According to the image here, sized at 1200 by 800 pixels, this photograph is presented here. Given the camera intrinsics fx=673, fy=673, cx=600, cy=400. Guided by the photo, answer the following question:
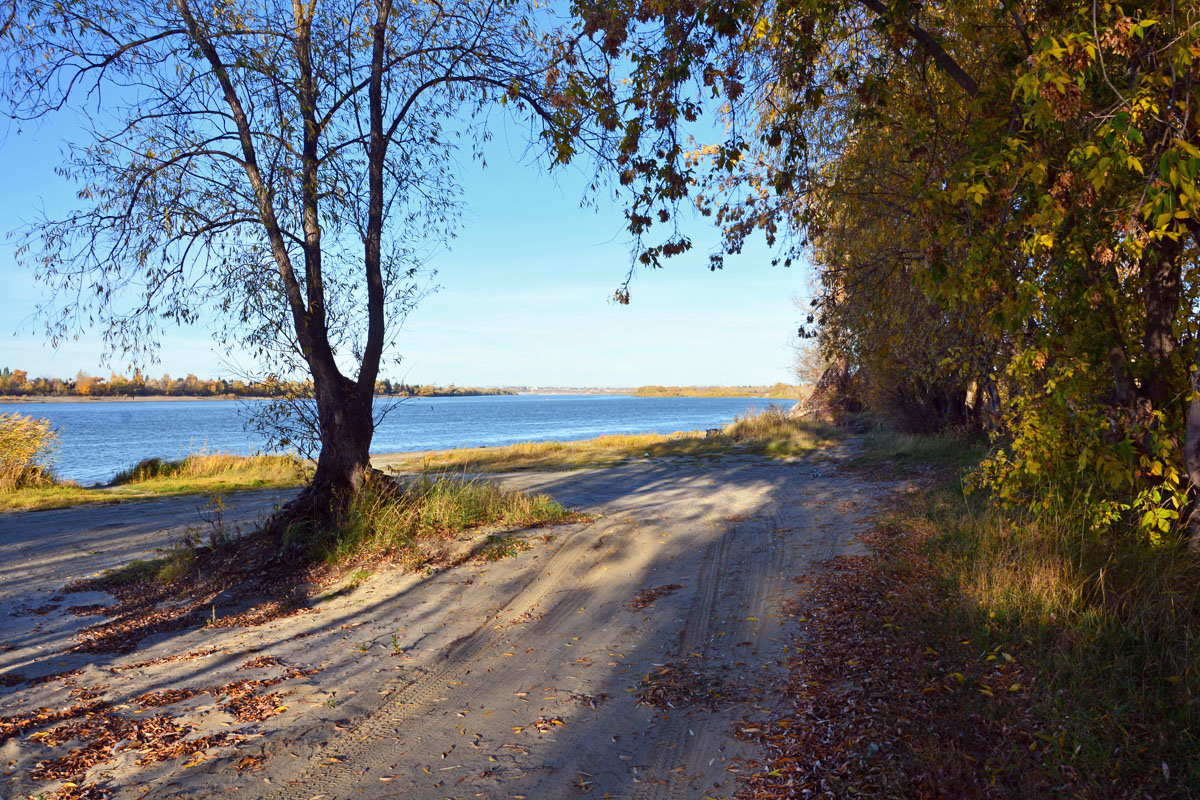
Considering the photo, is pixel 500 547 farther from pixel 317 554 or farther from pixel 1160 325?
pixel 1160 325

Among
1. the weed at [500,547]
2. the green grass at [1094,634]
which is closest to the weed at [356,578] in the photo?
the weed at [500,547]

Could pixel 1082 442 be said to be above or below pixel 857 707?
above

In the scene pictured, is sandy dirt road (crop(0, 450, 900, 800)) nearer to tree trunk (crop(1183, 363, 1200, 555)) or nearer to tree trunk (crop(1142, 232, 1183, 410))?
tree trunk (crop(1183, 363, 1200, 555))

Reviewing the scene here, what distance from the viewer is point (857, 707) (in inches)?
165

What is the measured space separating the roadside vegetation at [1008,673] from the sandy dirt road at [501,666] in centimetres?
49

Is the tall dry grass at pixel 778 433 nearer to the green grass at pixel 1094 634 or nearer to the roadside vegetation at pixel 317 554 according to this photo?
the roadside vegetation at pixel 317 554

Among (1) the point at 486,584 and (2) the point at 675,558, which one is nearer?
(1) the point at 486,584

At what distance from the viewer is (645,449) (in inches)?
998

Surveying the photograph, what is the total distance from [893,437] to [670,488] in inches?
365

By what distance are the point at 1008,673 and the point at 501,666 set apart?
11.8 ft

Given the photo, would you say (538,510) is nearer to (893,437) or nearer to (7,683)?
(7,683)

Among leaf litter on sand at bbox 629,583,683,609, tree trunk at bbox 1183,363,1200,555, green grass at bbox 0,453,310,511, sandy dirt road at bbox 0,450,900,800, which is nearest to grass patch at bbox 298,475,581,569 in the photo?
sandy dirt road at bbox 0,450,900,800

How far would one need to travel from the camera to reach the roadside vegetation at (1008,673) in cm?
343

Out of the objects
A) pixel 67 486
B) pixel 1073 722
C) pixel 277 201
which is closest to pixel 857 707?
pixel 1073 722
